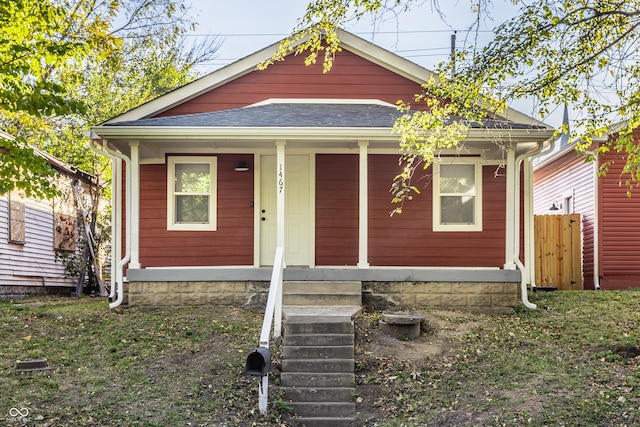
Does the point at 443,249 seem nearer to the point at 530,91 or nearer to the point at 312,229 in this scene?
the point at 312,229

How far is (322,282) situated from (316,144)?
92.5 inches

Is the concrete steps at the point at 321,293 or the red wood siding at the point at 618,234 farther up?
the red wood siding at the point at 618,234

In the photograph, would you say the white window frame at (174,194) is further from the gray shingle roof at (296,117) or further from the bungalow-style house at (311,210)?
the gray shingle roof at (296,117)

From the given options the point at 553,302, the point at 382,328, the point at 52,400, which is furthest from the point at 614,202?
the point at 52,400

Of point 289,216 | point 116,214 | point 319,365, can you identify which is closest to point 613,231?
point 289,216

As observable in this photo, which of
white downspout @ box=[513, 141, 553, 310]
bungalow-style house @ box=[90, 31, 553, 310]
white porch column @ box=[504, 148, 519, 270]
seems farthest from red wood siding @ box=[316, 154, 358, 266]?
white downspout @ box=[513, 141, 553, 310]

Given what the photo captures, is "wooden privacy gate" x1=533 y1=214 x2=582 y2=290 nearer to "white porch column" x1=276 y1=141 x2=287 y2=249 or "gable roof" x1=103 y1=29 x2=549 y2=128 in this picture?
"gable roof" x1=103 y1=29 x2=549 y2=128

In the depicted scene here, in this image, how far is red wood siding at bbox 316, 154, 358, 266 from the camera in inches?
493

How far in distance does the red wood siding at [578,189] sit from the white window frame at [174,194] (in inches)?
340

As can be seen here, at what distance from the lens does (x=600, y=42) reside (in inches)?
357

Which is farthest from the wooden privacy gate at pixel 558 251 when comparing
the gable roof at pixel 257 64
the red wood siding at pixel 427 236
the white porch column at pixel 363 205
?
the white porch column at pixel 363 205

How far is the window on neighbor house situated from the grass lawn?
5.52 metres

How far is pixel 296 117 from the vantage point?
11977mm

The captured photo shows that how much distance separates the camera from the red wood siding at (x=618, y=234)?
15.6m
